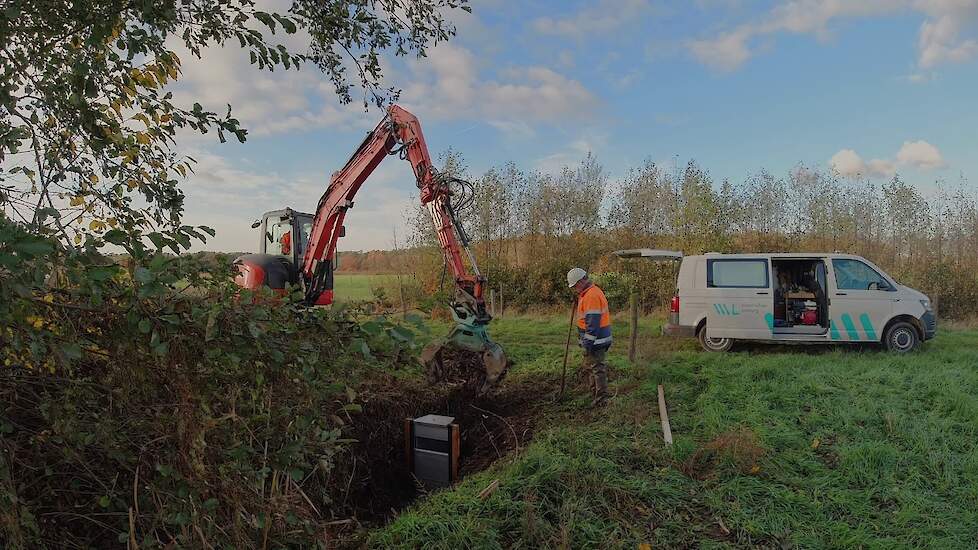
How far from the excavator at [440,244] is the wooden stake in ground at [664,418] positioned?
6.47 feet

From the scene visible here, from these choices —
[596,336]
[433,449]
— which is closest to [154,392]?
[433,449]

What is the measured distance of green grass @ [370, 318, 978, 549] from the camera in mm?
4371

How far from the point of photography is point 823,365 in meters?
9.38

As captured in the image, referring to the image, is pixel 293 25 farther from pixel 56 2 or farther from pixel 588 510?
pixel 588 510

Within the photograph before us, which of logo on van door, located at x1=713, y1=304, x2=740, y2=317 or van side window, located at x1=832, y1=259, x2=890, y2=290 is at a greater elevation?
van side window, located at x1=832, y1=259, x2=890, y2=290

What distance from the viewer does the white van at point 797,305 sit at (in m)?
10.8

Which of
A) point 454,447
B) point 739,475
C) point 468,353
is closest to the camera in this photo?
point 739,475

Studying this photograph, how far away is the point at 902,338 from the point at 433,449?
359 inches

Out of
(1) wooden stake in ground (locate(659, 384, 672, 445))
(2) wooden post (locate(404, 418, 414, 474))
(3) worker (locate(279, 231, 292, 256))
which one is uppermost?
(3) worker (locate(279, 231, 292, 256))

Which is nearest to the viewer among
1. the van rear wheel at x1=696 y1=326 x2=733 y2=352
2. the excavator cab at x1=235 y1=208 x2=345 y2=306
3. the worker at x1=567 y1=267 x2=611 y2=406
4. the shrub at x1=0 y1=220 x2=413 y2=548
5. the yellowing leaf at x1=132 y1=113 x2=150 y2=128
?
the shrub at x1=0 y1=220 x2=413 y2=548

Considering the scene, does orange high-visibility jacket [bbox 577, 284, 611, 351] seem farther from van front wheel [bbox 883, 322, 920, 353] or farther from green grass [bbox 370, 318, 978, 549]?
van front wheel [bbox 883, 322, 920, 353]

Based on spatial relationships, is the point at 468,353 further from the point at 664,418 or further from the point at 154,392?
the point at 154,392

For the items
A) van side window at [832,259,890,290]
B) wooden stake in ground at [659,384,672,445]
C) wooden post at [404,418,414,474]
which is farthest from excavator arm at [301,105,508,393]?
van side window at [832,259,890,290]

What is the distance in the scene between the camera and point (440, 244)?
888 cm
